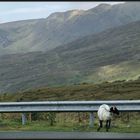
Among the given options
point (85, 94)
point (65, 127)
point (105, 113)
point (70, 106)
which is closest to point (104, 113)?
point (105, 113)

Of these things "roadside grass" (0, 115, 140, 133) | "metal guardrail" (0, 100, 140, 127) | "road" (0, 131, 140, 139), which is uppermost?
"metal guardrail" (0, 100, 140, 127)

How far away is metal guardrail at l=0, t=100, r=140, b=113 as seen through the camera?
675 inches

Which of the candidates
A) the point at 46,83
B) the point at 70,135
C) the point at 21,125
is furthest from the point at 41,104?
the point at 46,83

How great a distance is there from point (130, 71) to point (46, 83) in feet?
112

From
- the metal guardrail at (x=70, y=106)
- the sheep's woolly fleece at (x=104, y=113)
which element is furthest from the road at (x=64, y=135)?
the metal guardrail at (x=70, y=106)

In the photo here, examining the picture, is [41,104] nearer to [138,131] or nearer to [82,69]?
[138,131]

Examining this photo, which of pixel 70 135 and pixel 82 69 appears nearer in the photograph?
pixel 70 135

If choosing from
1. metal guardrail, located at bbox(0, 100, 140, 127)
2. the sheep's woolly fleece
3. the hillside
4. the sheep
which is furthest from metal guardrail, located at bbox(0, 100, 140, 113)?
the hillside

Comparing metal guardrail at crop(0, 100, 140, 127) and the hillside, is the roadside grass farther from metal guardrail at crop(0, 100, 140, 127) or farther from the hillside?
the hillside

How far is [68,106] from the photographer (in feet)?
58.7

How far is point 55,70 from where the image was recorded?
189 m

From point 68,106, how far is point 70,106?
7 cm

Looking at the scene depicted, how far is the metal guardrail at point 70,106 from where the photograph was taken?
56.3 feet

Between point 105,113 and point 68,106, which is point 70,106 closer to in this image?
point 68,106
